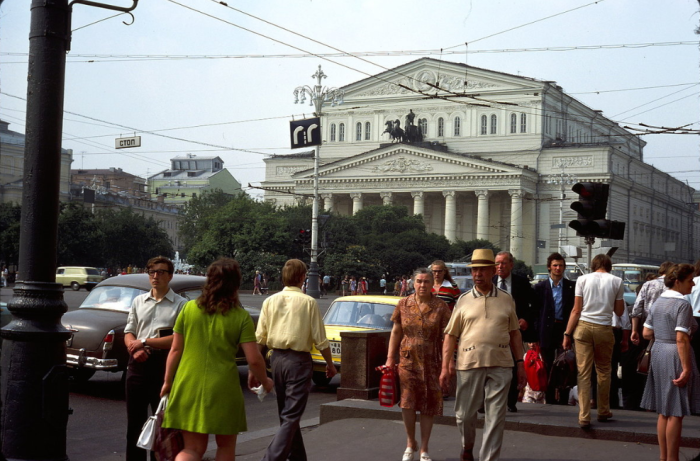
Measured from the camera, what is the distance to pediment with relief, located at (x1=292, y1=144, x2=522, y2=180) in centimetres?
8538

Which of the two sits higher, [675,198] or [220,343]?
[675,198]

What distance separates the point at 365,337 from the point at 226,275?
5.07m

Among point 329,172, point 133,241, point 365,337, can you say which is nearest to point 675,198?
point 329,172

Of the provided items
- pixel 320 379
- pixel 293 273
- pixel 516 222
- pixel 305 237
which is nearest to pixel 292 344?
pixel 293 273

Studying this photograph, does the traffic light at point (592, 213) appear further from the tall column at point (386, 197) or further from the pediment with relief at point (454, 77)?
the tall column at point (386, 197)

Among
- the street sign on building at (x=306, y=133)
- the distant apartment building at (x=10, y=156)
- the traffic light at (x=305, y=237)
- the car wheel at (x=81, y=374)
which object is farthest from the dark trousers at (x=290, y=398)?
the traffic light at (x=305, y=237)

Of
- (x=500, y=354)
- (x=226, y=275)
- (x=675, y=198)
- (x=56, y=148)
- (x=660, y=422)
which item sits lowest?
(x=660, y=422)

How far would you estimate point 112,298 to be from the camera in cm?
1248

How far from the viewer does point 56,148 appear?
5.85m

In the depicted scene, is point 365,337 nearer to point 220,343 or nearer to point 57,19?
point 220,343

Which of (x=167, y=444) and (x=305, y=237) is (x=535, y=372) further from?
(x=305, y=237)

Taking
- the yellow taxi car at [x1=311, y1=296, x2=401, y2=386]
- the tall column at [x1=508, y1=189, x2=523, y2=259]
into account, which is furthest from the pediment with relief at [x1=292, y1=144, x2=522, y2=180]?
the yellow taxi car at [x1=311, y1=296, x2=401, y2=386]

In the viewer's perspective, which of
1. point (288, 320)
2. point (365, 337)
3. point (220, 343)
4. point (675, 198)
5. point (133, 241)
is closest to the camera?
point (220, 343)

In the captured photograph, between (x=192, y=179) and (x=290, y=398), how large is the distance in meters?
122
